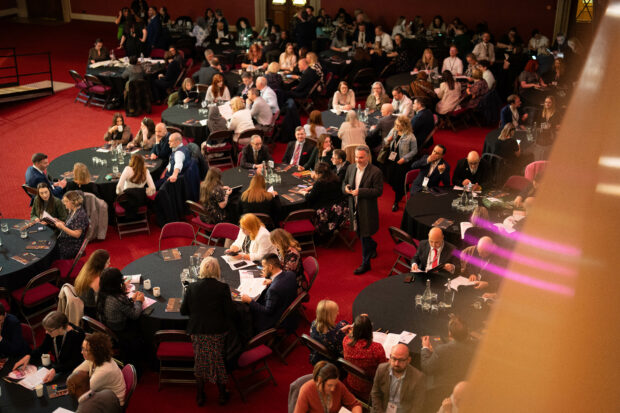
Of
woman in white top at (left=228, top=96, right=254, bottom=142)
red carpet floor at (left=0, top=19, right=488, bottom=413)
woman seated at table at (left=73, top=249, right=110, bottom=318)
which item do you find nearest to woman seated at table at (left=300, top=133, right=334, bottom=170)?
red carpet floor at (left=0, top=19, right=488, bottom=413)

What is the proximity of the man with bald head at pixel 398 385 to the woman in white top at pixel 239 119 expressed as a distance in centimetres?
630

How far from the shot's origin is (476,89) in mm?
12711

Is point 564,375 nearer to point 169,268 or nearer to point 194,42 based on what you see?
point 169,268

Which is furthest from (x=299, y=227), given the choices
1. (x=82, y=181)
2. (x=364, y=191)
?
(x=82, y=181)

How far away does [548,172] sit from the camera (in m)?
0.48

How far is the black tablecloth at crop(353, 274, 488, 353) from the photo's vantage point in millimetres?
5418

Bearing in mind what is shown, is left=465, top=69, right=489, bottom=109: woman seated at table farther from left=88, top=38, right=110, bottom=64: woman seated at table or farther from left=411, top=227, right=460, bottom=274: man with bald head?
left=88, top=38, right=110, bottom=64: woman seated at table

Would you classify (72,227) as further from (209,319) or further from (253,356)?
(253,356)

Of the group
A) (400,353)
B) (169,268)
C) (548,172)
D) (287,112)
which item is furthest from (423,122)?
(548,172)

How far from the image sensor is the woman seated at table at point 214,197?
25.3 feet

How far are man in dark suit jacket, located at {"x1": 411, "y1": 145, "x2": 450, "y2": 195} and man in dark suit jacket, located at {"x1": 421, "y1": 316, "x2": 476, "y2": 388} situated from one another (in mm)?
3392

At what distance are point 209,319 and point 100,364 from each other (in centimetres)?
93

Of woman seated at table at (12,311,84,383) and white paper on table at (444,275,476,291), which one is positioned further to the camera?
white paper on table at (444,275,476,291)

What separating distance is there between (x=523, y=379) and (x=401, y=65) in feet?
52.1
